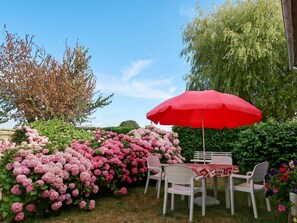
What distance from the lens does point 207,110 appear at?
20.3 feet

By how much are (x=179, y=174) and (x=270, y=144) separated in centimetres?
397

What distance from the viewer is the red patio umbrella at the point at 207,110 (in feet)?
15.2

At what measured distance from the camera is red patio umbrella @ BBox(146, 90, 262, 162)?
464 centimetres

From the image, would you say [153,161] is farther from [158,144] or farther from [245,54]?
[245,54]

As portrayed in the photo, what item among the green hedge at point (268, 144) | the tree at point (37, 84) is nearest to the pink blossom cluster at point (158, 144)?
the green hedge at point (268, 144)

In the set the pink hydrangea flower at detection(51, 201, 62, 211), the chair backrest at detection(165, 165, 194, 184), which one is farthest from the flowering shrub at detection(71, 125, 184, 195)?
the chair backrest at detection(165, 165, 194, 184)

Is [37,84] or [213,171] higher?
[37,84]

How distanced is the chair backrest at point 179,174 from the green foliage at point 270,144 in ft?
12.6

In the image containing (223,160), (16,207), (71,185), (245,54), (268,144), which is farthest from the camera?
(245,54)

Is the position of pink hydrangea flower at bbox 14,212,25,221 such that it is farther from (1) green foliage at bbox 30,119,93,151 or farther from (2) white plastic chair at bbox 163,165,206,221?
(1) green foliage at bbox 30,119,93,151

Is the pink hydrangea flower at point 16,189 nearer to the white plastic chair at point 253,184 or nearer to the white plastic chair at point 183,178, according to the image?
the white plastic chair at point 183,178

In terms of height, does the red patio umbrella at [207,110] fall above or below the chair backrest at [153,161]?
above

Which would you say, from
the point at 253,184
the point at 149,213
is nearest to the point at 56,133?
the point at 149,213

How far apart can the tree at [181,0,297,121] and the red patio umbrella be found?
866 cm
